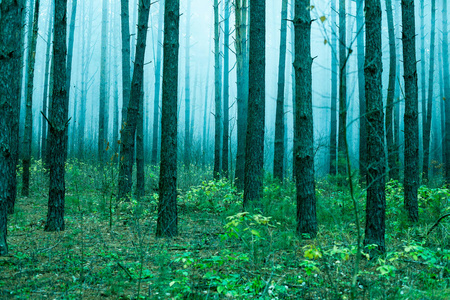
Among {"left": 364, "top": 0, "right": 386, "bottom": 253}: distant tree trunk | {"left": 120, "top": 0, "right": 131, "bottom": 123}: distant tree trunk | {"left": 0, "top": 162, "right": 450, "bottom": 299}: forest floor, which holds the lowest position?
{"left": 0, "top": 162, "right": 450, "bottom": 299}: forest floor

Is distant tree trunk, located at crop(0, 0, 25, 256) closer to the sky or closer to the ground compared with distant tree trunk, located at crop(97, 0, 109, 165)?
closer to the ground

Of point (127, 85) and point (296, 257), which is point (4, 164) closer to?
point (296, 257)

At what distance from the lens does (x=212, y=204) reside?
7680 mm

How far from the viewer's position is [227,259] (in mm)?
3611

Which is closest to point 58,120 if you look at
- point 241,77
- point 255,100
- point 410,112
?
point 255,100

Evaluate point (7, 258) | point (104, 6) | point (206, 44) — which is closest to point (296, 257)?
point (7, 258)

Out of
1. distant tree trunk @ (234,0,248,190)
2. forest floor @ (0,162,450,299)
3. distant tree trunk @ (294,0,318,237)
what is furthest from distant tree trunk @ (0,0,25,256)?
distant tree trunk @ (234,0,248,190)

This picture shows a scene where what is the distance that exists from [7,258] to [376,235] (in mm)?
4656

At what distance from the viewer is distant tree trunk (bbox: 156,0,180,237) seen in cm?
507

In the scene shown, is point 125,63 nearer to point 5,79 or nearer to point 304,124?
point 5,79

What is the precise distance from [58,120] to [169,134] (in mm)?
1862

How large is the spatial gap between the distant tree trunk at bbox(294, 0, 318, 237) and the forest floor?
33 cm

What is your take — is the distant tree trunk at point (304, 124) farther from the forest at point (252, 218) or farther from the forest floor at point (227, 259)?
the forest floor at point (227, 259)

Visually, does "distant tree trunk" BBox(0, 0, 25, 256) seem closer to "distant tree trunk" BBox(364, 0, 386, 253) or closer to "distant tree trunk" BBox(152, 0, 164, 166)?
"distant tree trunk" BBox(364, 0, 386, 253)
